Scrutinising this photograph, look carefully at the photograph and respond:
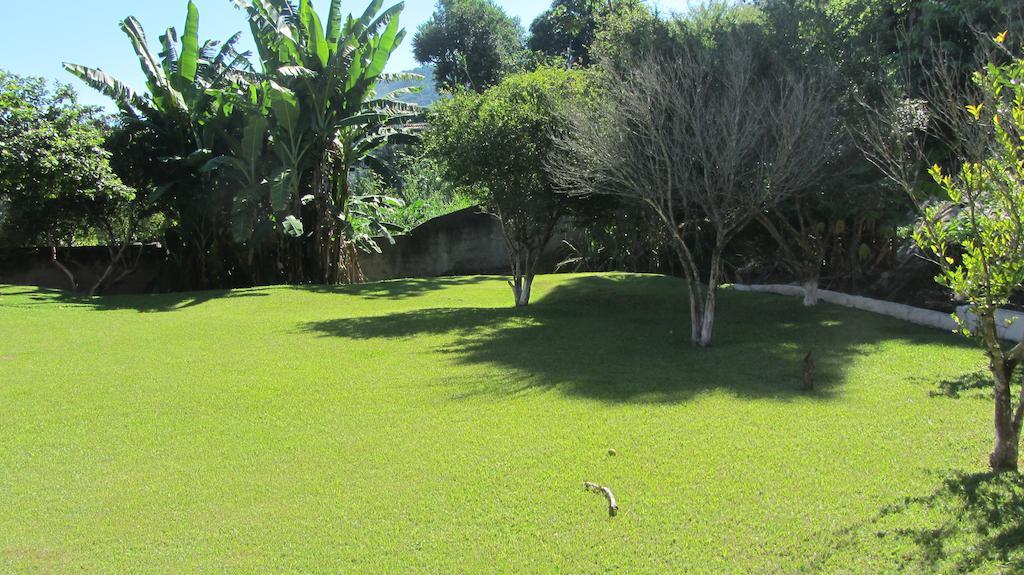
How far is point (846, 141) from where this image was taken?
1287 cm

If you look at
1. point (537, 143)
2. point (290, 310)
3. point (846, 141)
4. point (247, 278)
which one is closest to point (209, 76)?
point (247, 278)

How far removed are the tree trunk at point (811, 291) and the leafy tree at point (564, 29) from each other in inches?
807

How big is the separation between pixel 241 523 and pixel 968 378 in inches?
298

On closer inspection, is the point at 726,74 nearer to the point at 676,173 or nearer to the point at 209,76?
the point at 676,173

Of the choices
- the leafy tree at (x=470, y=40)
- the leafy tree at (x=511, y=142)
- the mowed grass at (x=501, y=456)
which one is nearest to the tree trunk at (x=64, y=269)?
the mowed grass at (x=501, y=456)

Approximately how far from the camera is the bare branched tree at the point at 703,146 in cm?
1064

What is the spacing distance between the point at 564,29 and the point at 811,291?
27479 millimetres

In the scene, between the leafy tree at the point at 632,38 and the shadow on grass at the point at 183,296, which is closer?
the leafy tree at the point at 632,38

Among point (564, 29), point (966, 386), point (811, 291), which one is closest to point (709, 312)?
point (966, 386)

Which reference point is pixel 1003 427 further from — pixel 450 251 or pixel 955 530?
pixel 450 251

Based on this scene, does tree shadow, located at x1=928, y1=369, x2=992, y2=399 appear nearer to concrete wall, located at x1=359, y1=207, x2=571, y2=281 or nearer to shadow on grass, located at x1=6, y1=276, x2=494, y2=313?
shadow on grass, located at x1=6, y1=276, x2=494, y2=313

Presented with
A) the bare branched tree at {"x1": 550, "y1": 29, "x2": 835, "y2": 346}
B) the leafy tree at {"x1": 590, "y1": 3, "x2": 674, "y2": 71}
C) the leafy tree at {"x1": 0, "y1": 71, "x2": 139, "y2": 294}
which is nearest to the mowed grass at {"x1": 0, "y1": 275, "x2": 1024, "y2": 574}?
the bare branched tree at {"x1": 550, "y1": 29, "x2": 835, "y2": 346}

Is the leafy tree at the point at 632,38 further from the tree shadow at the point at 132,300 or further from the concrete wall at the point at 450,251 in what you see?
the concrete wall at the point at 450,251

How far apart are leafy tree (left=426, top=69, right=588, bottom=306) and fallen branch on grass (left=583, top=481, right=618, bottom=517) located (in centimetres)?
899
